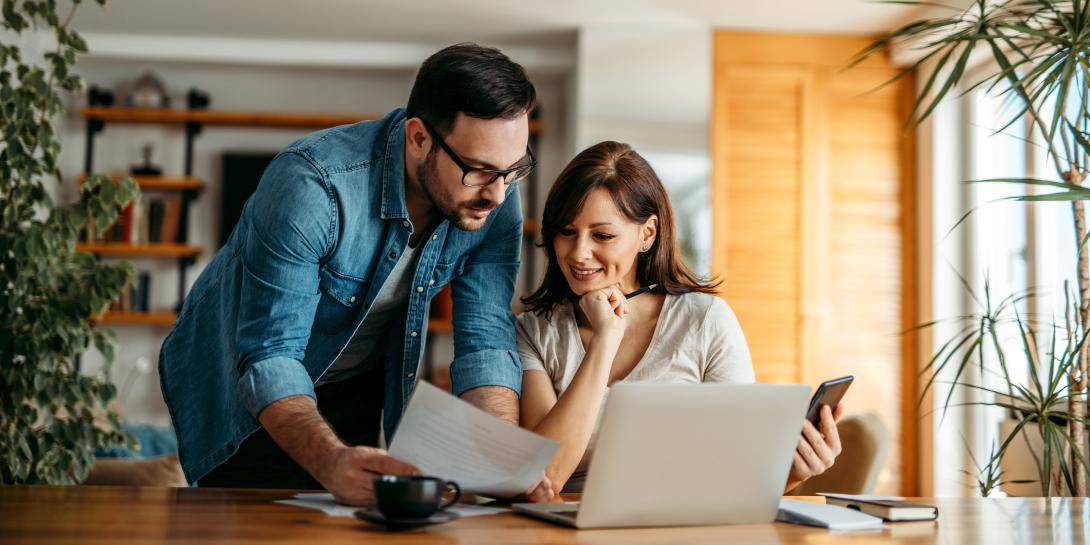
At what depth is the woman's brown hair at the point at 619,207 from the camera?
186 centimetres

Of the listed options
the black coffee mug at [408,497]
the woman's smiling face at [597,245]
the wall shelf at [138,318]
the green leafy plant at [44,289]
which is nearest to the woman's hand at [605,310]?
the woman's smiling face at [597,245]

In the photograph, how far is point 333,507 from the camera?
3.97 ft

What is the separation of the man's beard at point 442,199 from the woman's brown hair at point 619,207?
323mm

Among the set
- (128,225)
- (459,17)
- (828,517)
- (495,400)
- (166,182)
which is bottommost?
Result: (828,517)

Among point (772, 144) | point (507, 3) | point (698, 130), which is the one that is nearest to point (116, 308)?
point (507, 3)

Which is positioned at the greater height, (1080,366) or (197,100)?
(197,100)

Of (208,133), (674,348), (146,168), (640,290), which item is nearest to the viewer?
(674,348)

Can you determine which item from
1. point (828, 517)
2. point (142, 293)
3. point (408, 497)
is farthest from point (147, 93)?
point (828, 517)

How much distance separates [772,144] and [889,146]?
610 millimetres

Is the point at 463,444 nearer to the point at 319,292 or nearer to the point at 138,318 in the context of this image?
the point at 319,292

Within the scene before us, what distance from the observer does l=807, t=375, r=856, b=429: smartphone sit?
1.34 m

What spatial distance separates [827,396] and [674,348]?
18.4 inches

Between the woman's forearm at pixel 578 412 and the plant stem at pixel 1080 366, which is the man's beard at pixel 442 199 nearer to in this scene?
the woman's forearm at pixel 578 412

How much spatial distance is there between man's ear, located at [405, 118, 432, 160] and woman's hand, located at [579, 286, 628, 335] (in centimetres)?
38
